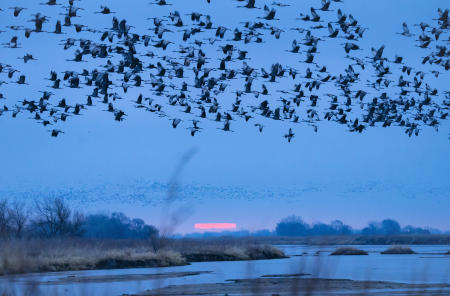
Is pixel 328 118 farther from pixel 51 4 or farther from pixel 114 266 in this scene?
pixel 114 266

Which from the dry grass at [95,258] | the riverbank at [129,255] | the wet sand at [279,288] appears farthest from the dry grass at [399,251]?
the wet sand at [279,288]

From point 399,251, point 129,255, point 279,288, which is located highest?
point 129,255

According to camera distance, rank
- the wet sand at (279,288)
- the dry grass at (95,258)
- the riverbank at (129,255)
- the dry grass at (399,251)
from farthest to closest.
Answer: the dry grass at (399,251) < the riverbank at (129,255) < the dry grass at (95,258) < the wet sand at (279,288)

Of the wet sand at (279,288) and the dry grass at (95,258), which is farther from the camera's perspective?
the dry grass at (95,258)

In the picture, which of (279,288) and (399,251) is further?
(399,251)

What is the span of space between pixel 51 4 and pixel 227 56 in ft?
24.9

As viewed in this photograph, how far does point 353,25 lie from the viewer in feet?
74.0

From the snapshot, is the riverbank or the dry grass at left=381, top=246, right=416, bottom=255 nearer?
the riverbank

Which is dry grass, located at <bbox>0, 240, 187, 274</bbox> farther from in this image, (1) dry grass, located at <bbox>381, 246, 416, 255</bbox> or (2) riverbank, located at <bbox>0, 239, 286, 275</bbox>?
(1) dry grass, located at <bbox>381, 246, 416, 255</bbox>

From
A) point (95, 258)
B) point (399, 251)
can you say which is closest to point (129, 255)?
point (95, 258)

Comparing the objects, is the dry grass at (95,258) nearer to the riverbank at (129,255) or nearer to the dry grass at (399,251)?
the riverbank at (129,255)

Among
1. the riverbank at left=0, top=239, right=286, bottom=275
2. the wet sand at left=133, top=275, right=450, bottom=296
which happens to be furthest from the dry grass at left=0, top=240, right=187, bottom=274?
the wet sand at left=133, top=275, right=450, bottom=296

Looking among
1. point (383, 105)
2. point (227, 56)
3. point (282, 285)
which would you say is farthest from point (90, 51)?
point (282, 285)

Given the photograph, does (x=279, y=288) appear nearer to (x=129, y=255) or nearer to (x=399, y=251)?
(x=129, y=255)
